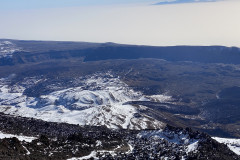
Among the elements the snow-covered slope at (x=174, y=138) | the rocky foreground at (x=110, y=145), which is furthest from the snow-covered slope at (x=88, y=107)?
the rocky foreground at (x=110, y=145)

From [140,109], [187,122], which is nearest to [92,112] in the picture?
[140,109]

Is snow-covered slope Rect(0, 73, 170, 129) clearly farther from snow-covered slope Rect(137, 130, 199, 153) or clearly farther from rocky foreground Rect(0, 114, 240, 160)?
rocky foreground Rect(0, 114, 240, 160)

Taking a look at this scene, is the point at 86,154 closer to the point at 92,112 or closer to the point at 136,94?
the point at 92,112

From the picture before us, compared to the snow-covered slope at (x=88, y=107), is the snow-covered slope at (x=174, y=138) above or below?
above

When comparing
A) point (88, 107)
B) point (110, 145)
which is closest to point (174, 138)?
point (110, 145)

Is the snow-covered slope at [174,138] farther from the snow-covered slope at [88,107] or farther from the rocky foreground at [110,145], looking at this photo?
the snow-covered slope at [88,107]

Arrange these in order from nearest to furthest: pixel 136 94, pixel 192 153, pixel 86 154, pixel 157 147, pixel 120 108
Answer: pixel 86 154
pixel 192 153
pixel 157 147
pixel 120 108
pixel 136 94

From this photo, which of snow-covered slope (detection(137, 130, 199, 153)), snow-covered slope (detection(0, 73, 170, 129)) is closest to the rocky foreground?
snow-covered slope (detection(137, 130, 199, 153))

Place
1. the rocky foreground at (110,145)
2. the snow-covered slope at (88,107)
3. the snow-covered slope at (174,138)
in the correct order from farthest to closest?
the snow-covered slope at (88,107) → the snow-covered slope at (174,138) → the rocky foreground at (110,145)

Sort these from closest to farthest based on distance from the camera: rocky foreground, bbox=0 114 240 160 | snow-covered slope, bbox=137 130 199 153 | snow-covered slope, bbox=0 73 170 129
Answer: rocky foreground, bbox=0 114 240 160
snow-covered slope, bbox=137 130 199 153
snow-covered slope, bbox=0 73 170 129
